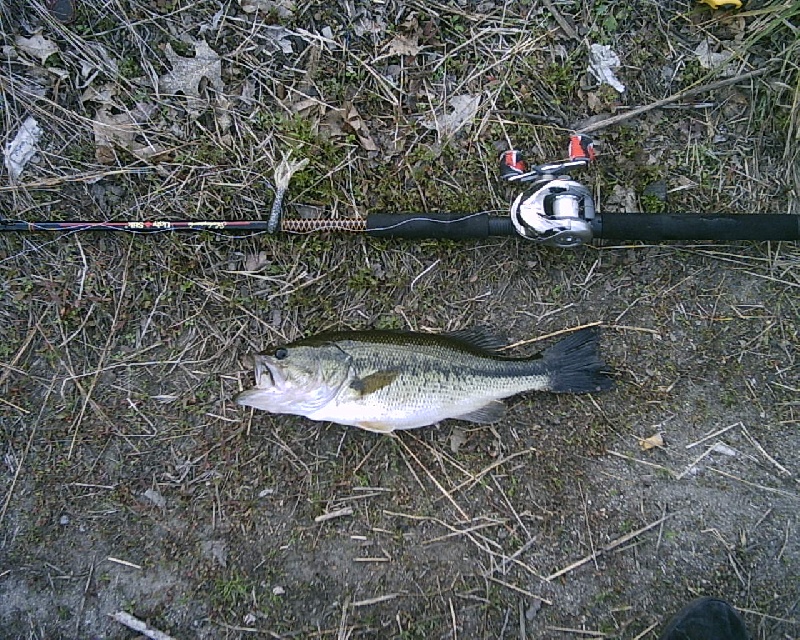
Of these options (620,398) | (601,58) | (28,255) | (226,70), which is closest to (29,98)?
(28,255)

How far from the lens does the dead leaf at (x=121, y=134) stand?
3105 mm

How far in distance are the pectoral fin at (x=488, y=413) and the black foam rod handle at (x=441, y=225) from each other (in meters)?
0.93

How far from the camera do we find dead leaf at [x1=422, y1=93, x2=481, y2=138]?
3.18m

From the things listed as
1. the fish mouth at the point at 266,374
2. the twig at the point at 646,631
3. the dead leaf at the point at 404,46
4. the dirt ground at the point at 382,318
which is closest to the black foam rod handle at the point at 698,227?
the dirt ground at the point at 382,318

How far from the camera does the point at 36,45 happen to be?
10.1ft

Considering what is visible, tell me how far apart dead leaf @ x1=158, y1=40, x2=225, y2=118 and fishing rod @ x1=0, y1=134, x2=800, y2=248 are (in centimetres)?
73

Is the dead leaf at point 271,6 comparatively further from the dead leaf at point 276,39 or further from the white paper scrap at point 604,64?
the white paper scrap at point 604,64

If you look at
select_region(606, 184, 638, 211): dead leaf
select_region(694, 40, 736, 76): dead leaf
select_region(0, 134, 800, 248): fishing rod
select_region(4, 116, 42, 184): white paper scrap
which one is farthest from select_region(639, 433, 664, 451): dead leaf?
select_region(4, 116, 42, 184): white paper scrap

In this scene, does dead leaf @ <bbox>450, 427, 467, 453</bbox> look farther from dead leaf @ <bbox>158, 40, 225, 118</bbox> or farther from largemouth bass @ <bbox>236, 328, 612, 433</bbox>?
dead leaf @ <bbox>158, 40, 225, 118</bbox>

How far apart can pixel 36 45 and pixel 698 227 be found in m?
3.84

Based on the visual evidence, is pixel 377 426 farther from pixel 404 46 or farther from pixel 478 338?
pixel 404 46

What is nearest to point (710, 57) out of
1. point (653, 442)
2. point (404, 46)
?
point (404, 46)

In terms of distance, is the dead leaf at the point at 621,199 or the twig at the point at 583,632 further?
the dead leaf at the point at 621,199

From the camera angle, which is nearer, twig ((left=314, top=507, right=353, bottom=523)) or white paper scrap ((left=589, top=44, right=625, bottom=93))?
twig ((left=314, top=507, right=353, bottom=523))
